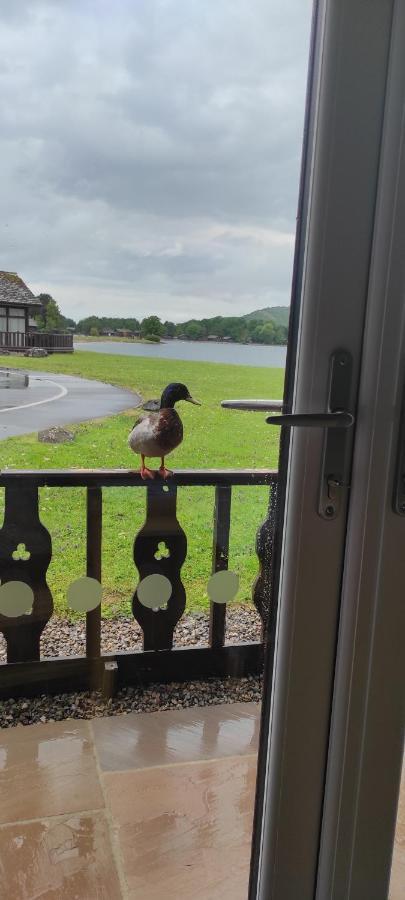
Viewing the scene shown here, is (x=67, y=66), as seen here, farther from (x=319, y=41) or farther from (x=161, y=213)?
(x=319, y=41)

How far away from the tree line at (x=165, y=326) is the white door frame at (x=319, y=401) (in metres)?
0.13

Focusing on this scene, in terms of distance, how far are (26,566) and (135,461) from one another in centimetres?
40

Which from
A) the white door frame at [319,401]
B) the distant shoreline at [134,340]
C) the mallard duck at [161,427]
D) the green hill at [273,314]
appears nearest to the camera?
the white door frame at [319,401]

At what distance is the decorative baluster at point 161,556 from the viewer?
1311mm

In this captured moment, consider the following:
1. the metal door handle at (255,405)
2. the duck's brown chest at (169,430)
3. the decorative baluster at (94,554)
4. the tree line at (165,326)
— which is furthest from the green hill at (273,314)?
the decorative baluster at (94,554)

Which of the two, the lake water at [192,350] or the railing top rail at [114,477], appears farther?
the railing top rail at [114,477]

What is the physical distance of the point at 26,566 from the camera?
141 cm

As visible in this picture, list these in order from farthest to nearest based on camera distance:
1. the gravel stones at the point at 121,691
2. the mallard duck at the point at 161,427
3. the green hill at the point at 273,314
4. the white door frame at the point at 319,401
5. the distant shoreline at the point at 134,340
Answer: the gravel stones at the point at 121,691 < the mallard duck at the point at 161,427 < the distant shoreline at the point at 134,340 < the green hill at the point at 273,314 < the white door frame at the point at 319,401

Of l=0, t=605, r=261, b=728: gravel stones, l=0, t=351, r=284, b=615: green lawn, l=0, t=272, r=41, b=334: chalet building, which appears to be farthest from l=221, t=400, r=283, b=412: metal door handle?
l=0, t=605, r=261, b=728: gravel stones

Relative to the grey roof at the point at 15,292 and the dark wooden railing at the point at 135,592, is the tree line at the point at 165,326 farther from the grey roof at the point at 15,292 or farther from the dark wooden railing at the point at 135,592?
the dark wooden railing at the point at 135,592

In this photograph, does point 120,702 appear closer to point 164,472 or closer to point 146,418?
point 164,472

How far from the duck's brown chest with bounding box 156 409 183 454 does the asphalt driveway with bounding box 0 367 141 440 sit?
119 millimetres

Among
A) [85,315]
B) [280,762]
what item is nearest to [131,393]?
[85,315]

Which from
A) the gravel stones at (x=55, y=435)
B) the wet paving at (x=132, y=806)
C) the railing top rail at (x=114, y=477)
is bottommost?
the wet paving at (x=132, y=806)
